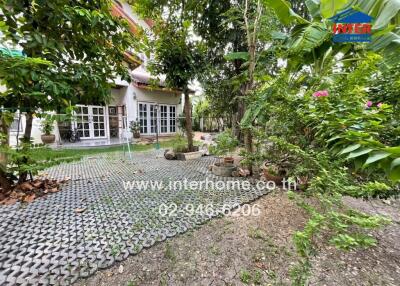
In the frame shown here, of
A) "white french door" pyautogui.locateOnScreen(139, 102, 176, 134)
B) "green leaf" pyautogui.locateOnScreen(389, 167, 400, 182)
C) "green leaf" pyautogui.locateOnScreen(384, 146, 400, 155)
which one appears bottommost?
"green leaf" pyautogui.locateOnScreen(389, 167, 400, 182)

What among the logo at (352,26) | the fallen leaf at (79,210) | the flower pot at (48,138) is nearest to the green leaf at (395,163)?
the logo at (352,26)

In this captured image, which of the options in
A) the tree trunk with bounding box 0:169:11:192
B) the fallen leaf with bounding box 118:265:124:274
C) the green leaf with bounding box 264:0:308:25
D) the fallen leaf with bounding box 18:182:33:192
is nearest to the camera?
the fallen leaf with bounding box 118:265:124:274

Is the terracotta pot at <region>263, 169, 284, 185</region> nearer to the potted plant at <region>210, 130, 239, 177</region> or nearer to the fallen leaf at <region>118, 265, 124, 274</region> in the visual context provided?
the potted plant at <region>210, 130, 239, 177</region>

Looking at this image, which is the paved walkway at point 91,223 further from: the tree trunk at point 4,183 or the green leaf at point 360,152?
the green leaf at point 360,152

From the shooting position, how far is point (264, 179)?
4.05 metres

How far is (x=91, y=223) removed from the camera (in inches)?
97.7

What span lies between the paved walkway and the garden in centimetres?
2

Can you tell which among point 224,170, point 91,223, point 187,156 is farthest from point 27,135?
point 187,156

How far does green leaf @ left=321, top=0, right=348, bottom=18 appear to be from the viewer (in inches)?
76.8

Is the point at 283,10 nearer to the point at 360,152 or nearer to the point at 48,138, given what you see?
the point at 360,152

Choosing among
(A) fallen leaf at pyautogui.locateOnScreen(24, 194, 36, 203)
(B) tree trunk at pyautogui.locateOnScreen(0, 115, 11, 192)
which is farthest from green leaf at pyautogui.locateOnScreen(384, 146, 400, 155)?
(A) fallen leaf at pyautogui.locateOnScreen(24, 194, 36, 203)

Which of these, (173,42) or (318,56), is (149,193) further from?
(173,42)

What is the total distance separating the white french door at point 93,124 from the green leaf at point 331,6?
10.4 m

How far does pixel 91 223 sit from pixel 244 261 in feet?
6.48
